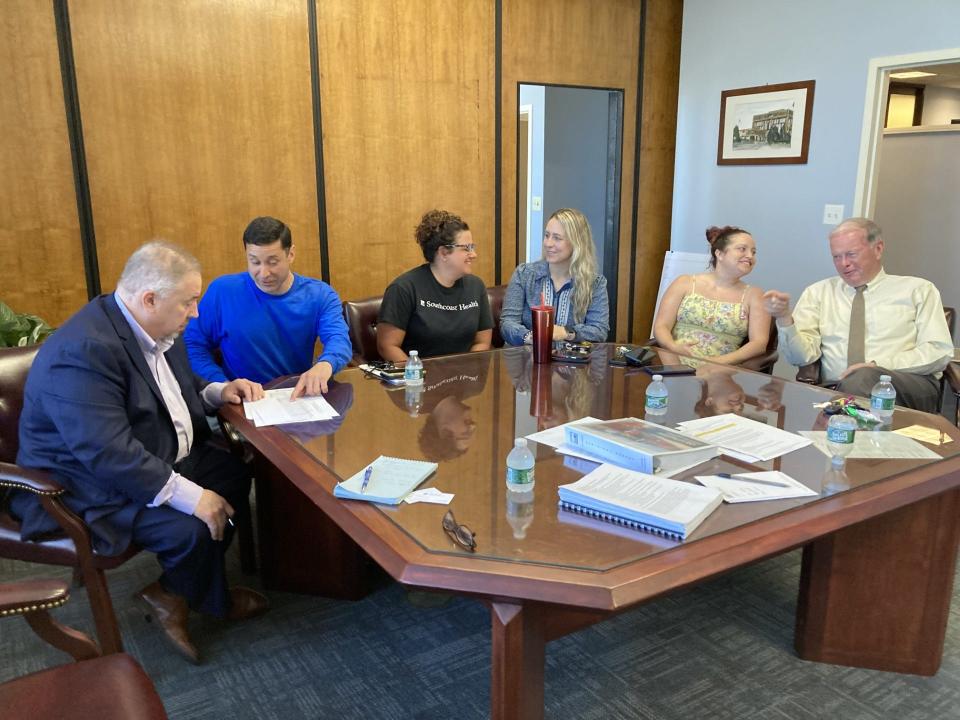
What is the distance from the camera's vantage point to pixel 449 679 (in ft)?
6.71

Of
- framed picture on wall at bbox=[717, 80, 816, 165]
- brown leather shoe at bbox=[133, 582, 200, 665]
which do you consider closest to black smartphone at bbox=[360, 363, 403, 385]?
brown leather shoe at bbox=[133, 582, 200, 665]

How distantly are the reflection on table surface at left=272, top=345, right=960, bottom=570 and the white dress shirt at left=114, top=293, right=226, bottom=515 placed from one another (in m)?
0.33

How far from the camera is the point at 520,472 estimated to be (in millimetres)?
1572

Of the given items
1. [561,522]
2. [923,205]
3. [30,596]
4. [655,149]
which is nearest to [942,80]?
[923,205]

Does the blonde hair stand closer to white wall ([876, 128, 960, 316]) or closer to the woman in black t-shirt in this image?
the woman in black t-shirt

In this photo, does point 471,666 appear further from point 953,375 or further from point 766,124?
point 766,124

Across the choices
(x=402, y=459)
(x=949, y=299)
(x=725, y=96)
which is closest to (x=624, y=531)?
(x=402, y=459)

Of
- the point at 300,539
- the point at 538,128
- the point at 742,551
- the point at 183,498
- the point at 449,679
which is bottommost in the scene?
the point at 449,679

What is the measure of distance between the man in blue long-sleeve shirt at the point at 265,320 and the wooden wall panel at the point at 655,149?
3.40m

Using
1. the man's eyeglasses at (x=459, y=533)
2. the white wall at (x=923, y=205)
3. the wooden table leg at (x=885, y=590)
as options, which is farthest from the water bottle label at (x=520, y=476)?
the white wall at (x=923, y=205)

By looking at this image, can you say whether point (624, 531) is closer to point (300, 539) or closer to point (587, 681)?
point (587, 681)

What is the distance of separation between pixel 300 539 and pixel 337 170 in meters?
2.62

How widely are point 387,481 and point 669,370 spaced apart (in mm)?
1385

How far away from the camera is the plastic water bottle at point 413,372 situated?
2.50 meters
